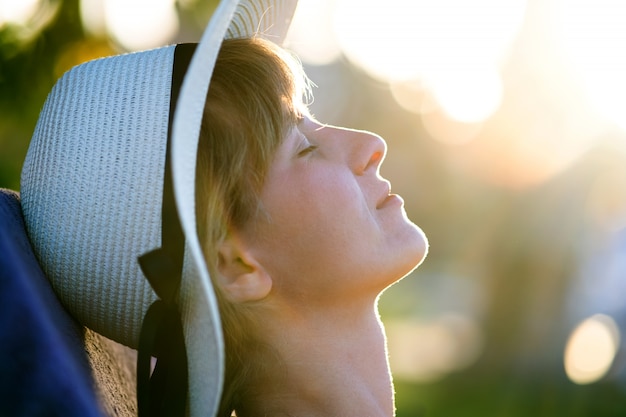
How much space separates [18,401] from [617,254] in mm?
9464

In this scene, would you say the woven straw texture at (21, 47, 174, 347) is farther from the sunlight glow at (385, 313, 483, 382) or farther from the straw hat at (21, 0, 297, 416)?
the sunlight glow at (385, 313, 483, 382)

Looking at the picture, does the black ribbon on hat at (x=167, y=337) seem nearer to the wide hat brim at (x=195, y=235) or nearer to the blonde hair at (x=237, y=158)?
the wide hat brim at (x=195, y=235)

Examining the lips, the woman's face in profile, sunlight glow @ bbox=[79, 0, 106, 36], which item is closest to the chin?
the woman's face in profile

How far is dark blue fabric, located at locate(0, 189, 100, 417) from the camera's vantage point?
4.76 feet

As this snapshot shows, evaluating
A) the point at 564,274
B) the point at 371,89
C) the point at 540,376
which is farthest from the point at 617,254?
the point at 371,89

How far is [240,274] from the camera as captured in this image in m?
2.07

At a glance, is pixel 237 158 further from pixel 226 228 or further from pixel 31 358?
pixel 31 358

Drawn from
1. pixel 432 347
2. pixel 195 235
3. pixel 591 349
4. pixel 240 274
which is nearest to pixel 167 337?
pixel 240 274

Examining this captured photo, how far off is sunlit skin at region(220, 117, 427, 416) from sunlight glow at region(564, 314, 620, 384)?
757 centimetres

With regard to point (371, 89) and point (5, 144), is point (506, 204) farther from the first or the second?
point (371, 89)

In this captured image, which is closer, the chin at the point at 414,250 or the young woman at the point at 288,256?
the young woman at the point at 288,256

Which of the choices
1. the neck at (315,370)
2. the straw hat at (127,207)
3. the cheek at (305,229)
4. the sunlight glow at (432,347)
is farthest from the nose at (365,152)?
the sunlight glow at (432,347)

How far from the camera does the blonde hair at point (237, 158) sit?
2.02 m

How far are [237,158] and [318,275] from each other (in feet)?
1.22
